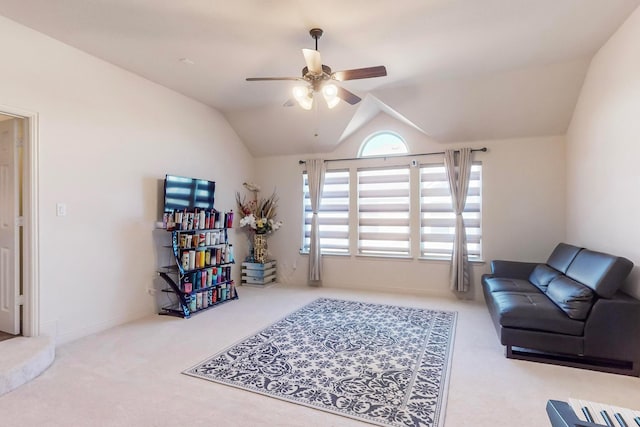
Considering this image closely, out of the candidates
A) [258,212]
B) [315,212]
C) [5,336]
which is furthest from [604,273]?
[5,336]

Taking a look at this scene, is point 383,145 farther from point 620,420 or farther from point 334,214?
point 620,420

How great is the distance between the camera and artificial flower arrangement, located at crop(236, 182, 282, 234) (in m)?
6.07

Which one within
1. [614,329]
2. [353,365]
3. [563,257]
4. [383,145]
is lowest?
[353,365]

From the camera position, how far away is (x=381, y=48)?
140 inches

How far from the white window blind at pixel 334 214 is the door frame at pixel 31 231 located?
13.0 ft

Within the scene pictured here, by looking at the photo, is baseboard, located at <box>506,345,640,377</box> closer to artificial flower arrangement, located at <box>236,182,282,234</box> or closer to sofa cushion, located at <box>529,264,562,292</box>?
sofa cushion, located at <box>529,264,562,292</box>

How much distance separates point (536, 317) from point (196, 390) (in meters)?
2.93

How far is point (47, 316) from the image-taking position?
3.32m

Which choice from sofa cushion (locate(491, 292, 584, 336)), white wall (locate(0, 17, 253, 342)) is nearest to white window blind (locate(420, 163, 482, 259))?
sofa cushion (locate(491, 292, 584, 336))

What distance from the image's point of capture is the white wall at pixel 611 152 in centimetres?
299

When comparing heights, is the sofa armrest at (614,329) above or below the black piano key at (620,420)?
below

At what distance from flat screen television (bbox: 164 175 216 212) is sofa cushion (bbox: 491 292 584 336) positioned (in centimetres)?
405

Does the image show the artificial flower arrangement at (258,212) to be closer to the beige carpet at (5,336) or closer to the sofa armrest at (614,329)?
the beige carpet at (5,336)

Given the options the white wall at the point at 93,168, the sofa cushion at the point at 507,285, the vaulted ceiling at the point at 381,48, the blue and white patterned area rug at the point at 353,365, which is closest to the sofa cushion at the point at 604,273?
the sofa cushion at the point at 507,285
